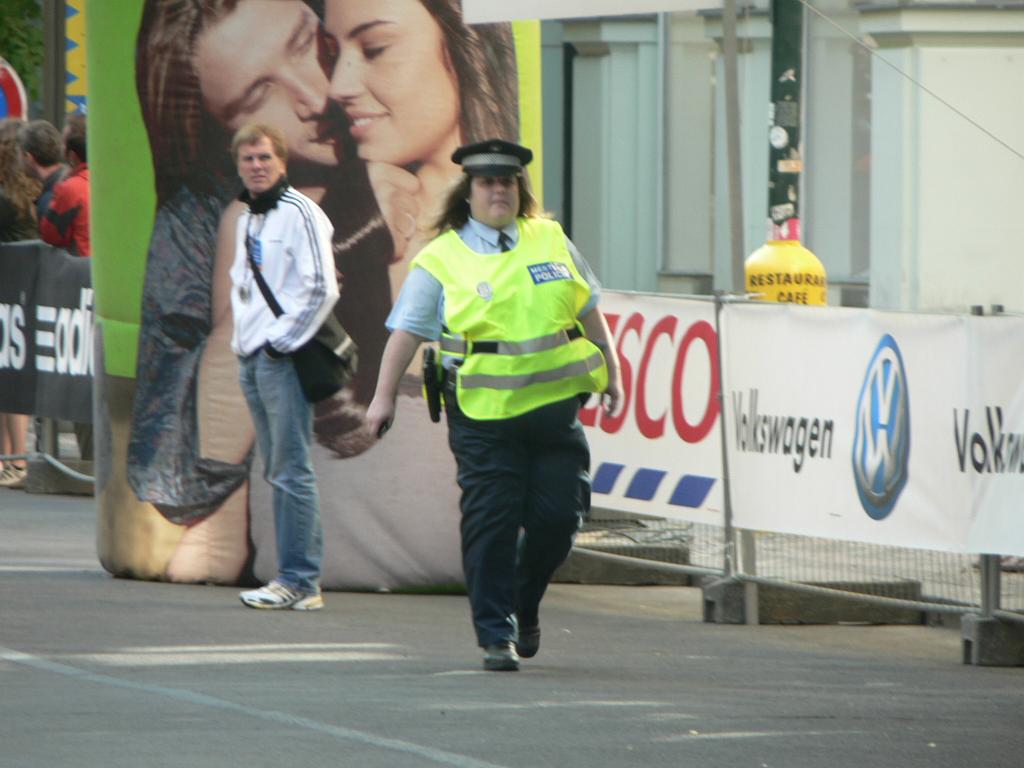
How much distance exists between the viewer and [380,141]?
390 inches

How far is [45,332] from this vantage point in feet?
46.8

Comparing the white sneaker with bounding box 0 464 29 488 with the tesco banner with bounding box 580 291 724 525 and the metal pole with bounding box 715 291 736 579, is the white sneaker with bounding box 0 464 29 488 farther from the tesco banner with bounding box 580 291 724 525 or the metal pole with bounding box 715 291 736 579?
the metal pole with bounding box 715 291 736 579

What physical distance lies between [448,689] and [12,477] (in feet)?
25.6

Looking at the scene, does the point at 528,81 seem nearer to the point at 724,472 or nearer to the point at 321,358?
the point at 321,358

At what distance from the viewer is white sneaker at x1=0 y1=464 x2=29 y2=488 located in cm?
1483

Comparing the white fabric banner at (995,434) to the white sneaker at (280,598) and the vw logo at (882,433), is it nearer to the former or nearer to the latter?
the vw logo at (882,433)

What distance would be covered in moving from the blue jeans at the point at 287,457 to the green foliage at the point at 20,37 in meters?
13.7

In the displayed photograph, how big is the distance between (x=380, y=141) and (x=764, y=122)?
9423 mm

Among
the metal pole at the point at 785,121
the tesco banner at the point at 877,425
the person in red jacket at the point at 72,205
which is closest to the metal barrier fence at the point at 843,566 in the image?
the tesco banner at the point at 877,425

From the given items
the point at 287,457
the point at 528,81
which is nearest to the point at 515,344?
the point at 287,457

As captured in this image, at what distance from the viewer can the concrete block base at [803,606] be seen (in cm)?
989

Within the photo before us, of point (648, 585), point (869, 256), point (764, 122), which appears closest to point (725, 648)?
point (648, 585)

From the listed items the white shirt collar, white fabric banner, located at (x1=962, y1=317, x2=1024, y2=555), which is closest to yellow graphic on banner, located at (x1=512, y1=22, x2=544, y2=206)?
the white shirt collar

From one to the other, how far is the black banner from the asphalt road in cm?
351
